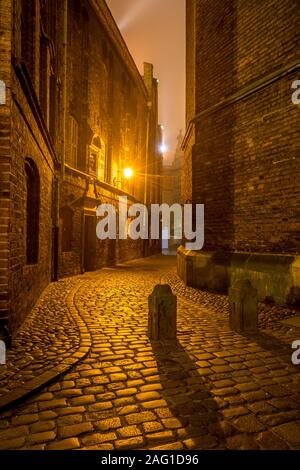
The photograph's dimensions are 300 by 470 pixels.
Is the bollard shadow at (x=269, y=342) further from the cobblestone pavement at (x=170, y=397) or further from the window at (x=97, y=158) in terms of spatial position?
the window at (x=97, y=158)

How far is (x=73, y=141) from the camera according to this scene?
Result: 13.6 m

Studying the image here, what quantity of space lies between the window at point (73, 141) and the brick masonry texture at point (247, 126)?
5906mm

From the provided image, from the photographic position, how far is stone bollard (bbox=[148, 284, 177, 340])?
469 cm

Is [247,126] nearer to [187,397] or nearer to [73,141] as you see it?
[187,397]

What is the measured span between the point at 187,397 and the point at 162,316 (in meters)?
1.77

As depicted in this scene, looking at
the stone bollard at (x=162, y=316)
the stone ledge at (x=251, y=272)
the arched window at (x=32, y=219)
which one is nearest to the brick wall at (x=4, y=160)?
the stone bollard at (x=162, y=316)

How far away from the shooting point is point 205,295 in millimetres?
8188

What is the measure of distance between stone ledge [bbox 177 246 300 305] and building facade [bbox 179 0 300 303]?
24 millimetres

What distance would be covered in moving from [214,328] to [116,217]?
42.1 ft

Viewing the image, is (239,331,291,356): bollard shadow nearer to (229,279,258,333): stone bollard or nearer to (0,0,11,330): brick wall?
(229,279,258,333): stone bollard

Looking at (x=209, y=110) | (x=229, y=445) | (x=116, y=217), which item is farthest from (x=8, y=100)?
(x=116, y=217)

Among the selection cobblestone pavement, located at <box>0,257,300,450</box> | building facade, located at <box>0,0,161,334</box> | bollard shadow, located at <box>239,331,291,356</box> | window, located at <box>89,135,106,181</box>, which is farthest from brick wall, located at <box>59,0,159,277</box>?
bollard shadow, located at <box>239,331,291,356</box>

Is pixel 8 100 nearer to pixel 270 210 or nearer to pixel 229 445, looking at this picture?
pixel 229 445

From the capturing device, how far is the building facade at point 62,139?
4332 millimetres
